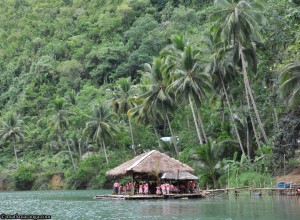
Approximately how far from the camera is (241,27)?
126 ft

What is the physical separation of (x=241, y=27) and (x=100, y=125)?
2355cm

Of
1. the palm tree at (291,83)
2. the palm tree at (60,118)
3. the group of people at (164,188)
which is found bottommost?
the group of people at (164,188)

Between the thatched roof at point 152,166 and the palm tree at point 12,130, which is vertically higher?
the palm tree at point 12,130

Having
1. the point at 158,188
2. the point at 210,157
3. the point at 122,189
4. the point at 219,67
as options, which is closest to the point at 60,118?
the point at 219,67

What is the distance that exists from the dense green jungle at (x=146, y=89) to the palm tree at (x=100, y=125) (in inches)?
A: 4.9

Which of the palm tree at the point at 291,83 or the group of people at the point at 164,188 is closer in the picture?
the palm tree at the point at 291,83

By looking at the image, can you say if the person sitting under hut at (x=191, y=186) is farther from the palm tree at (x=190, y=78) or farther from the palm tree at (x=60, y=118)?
the palm tree at (x=60, y=118)

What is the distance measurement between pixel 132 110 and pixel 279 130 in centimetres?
1855

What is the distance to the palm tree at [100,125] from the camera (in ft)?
188

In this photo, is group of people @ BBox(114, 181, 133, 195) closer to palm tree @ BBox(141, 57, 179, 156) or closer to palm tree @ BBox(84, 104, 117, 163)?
palm tree @ BBox(141, 57, 179, 156)

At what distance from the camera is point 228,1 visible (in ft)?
129

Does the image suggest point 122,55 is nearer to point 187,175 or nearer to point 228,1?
point 228,1

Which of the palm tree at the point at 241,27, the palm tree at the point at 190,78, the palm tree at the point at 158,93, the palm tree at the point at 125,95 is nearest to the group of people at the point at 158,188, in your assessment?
the palm tree at the point at 241,27

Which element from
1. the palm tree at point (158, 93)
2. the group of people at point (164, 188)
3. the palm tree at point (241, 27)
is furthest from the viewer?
the palm tree at point (158, 93)
